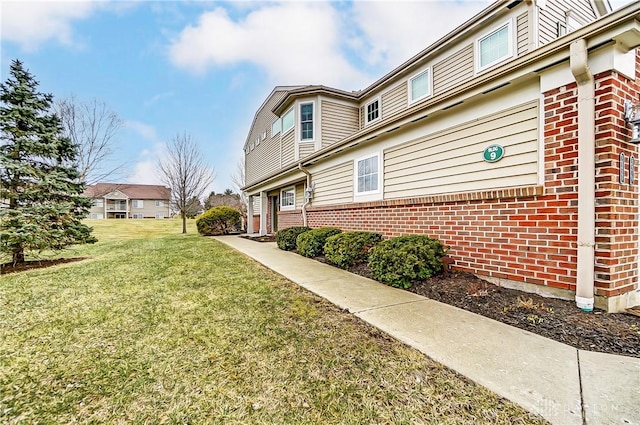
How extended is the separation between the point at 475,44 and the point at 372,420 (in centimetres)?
988

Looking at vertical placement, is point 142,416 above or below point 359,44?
below

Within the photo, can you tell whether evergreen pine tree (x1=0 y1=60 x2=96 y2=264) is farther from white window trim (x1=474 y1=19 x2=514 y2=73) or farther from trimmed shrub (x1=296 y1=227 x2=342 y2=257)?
white window trim (x1=474 y1=19 x2=514 y2=73)

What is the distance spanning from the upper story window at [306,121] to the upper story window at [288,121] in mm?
698

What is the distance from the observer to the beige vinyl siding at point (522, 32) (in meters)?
7.04

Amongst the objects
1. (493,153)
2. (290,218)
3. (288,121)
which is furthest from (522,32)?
(288,121)

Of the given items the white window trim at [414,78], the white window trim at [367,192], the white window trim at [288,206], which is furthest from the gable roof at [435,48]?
the white window trim at [367,192]

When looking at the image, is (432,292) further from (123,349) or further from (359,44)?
(359,44)

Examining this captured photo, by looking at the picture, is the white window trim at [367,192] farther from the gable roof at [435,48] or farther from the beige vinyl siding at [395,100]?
the gable roof at [435,48]

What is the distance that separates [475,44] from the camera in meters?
8.25

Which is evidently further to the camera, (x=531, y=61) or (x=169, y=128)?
(x=169, y=128)

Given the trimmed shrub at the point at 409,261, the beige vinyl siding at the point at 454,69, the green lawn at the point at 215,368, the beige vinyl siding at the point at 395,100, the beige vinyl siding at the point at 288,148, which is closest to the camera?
the green lawn at the point at 215,368

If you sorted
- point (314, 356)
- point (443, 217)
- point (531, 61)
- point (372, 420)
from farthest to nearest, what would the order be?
point (443, 217) → point (531, 61) → point (314, 356) → point (372, 420)

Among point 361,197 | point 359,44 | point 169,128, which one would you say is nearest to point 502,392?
point 361,197

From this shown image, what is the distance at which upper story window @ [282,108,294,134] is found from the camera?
1313 cm
